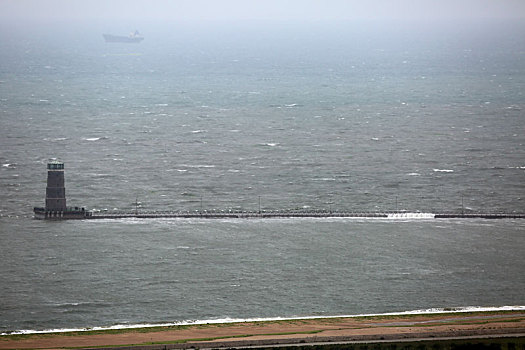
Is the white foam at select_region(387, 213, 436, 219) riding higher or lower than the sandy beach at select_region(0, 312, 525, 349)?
higher

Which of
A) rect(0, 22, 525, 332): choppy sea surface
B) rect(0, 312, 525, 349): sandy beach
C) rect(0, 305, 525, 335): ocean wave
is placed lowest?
rect(0, 312, 525, 349): sandy beach

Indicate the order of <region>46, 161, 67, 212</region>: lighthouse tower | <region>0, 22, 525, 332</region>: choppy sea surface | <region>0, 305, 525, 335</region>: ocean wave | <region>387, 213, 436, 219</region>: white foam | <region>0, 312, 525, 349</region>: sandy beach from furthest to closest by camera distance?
<region>387, 213, 436, 219</region>: white foam < <region>46, 161, 67, 212</region>: lighthouse tower < <region>0, 22, 525, 332</region>: choppy sea surface < <region>0, 305, 525, 335</region>: ocean wave < <region>0, 312, 525, 349</region>: sandy beach

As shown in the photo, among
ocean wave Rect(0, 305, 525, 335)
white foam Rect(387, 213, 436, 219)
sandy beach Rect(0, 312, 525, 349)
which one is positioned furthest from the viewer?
white foam Rect(387, 213, 436, 219)

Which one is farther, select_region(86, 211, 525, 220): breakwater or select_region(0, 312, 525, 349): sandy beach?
select_region(86, 211, 525, 220): breakwater

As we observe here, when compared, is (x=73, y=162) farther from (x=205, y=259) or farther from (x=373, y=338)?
(x=373, y=338)

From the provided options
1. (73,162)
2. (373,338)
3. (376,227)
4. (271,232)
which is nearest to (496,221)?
(376,227)

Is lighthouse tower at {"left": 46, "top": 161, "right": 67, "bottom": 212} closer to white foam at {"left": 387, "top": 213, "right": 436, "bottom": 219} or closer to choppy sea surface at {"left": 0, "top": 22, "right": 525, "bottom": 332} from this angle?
choppy sea surface at {"left": 0, "top": 22, "right": 525, "bottom": 332}

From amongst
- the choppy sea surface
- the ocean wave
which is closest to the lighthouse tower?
the choppy sea surface

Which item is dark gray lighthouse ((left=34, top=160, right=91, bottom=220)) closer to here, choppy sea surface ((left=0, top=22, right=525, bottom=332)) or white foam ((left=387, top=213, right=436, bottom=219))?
choppy sea surface ((left=0, top=22, right=525, bottom=332))

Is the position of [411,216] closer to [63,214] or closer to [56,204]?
[63,214]

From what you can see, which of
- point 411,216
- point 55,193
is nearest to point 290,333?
point 411,216
